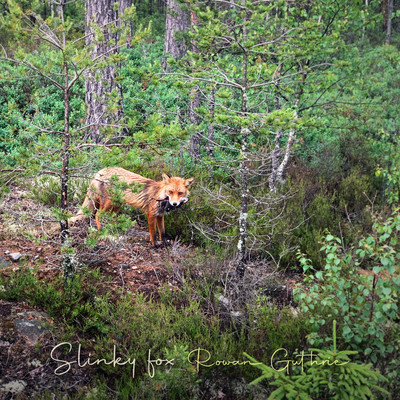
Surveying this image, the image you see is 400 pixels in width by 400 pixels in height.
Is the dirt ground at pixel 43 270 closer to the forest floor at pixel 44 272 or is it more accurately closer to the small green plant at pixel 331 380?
the forest floor at pixel 44 272

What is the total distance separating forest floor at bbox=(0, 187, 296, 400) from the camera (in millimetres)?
3703

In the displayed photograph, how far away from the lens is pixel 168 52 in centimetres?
1430

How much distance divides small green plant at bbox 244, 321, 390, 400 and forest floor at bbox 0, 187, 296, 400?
1834 millimetres

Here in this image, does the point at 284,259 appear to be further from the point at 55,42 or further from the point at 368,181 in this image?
the point at 55,42

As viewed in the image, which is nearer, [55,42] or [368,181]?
[55,42]

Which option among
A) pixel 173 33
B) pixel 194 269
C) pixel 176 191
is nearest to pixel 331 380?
pixel 194 269

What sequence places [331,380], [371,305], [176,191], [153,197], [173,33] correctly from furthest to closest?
[173,33] < [153,197] < [176,191] < [371,305] < [331,380]

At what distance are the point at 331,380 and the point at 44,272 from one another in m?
3.53

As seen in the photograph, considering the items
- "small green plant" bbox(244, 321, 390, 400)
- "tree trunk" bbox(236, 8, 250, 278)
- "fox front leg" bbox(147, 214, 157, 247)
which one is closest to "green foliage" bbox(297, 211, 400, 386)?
"small green plant" bbox(244, 321, 390, 400)

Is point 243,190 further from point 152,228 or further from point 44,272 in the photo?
point 44,272

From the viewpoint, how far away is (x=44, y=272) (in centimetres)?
505

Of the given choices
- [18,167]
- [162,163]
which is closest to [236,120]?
[18,167]

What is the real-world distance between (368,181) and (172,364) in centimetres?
684

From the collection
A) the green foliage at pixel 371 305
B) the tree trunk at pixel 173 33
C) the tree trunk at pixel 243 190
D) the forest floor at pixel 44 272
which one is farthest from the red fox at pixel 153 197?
the tree trunk at pixel 173 33
